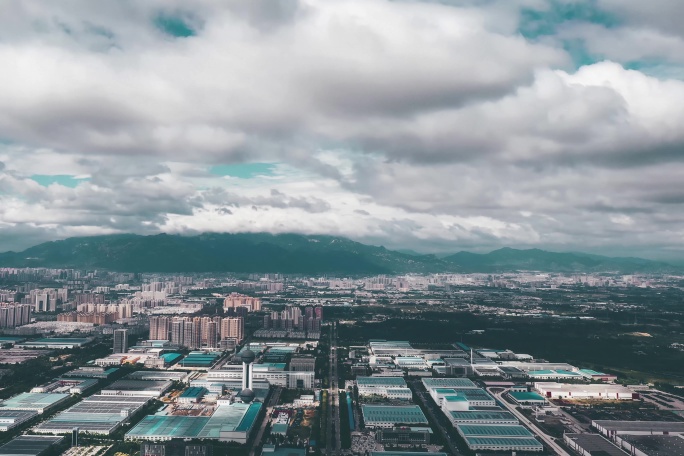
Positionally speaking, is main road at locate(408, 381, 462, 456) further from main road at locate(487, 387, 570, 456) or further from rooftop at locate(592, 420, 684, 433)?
rooftop at locate(592, 420, 684, 433)

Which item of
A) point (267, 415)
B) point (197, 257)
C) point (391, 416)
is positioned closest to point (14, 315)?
point (267, 415)

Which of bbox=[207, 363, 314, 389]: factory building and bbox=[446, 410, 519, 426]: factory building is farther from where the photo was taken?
bbox=[207, 363, 314, 389]: factory building

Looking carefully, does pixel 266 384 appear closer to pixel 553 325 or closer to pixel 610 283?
pixel 553 325

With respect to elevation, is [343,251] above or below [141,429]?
above

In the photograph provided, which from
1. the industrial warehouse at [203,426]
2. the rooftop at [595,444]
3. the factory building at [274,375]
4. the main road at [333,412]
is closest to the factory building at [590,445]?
the rooftop at [595,444]

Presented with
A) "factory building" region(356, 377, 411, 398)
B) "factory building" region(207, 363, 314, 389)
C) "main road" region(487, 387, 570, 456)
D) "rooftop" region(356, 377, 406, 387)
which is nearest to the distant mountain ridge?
"factory building" region(207, 363, 314, 389)

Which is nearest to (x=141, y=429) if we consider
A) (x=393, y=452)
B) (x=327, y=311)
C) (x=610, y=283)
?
(x=393, y=452)

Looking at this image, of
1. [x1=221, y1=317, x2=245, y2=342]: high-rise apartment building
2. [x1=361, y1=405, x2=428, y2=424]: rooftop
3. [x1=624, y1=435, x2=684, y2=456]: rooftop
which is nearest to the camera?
[x1=624, y1=435, x2=684, y2=456]: rooftop

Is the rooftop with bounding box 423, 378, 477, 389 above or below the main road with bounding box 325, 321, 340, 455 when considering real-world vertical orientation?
above

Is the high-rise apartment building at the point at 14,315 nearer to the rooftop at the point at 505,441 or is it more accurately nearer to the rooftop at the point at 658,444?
the rooftop at the point at 505,441

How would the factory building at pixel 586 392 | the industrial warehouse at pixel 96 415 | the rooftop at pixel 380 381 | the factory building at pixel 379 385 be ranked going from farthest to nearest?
the rooftop at pixel 380 381, the factory building at pixel 586 392, the factory building at pixel 379 385, the industrial warehouse at pixel 96 415

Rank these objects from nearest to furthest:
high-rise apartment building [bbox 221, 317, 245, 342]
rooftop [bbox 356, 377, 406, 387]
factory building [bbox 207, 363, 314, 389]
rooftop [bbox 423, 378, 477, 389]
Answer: rooftop [bbox 356, 377, 406, 387] < rooftop [bbox 423, 378, 477, 389] < factory building [bbox 207, 363, 314, 389] < high-rise apartment building [bbox 221, 317, 245, 342]
